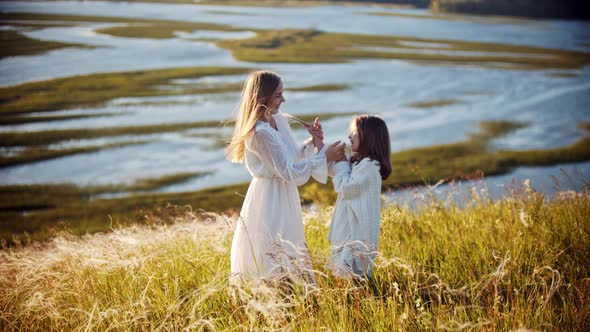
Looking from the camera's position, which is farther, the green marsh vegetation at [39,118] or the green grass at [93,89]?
the green grass at [93,89]

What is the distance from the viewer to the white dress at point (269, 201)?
16.1 ft

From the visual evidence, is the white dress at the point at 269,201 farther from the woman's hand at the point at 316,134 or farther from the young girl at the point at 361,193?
the young girl at the point at 361,193

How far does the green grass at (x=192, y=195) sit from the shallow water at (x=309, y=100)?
118 centimetres

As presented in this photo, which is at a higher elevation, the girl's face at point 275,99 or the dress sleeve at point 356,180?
the girl's face at point 275,99

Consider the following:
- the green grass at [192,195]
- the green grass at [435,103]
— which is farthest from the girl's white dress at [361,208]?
the green grass at [435,103]

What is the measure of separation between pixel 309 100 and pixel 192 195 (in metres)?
16.7

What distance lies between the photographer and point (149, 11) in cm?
8181

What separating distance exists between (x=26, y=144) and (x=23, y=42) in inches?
1163

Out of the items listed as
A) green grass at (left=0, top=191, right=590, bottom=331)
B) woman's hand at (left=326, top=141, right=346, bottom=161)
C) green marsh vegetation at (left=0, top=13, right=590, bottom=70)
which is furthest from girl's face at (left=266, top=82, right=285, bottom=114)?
green marsh vegetation at (left=0, top=13, right=590, bottom=70)

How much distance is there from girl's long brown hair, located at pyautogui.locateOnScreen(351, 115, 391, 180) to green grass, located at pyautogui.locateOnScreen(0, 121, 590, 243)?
724cm

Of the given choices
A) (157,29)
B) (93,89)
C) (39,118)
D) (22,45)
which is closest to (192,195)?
(39,118)

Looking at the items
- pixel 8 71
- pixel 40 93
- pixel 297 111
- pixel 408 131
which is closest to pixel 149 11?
pixel 8 71

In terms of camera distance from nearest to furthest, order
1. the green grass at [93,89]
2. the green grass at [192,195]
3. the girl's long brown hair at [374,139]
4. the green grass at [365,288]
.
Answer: the green grass at [365,288] < the girl's long brown hair at [374,139] < the green grass at [192,195] < the green grass at [93,89]

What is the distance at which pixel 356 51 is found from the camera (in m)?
53.9
